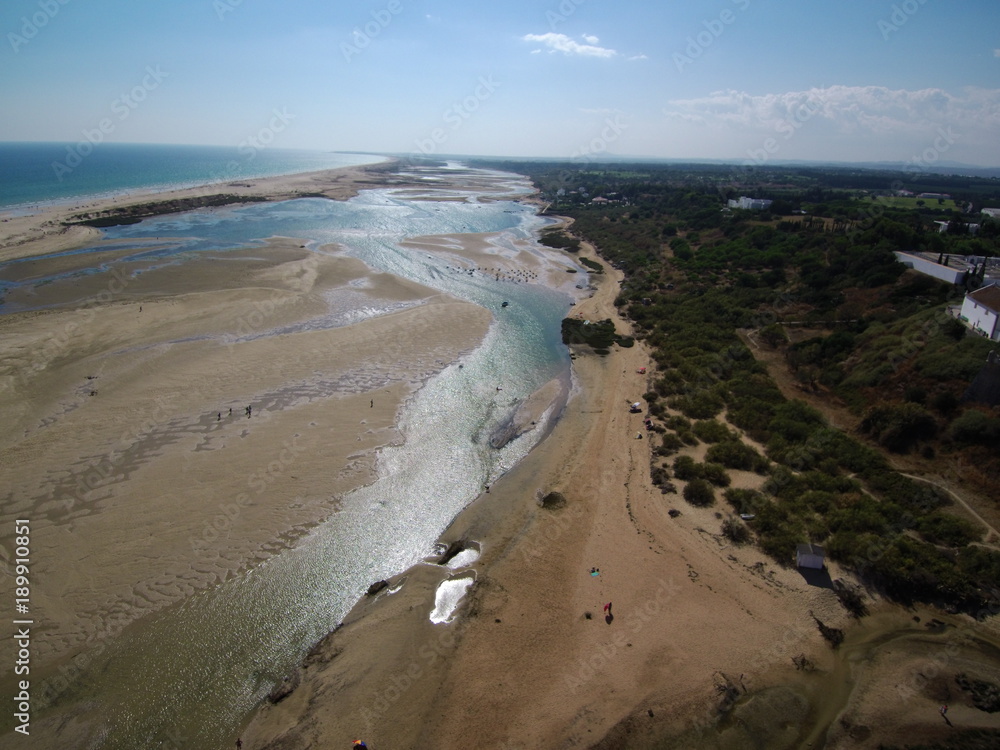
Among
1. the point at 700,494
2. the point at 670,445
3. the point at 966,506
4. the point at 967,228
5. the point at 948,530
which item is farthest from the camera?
the point at 967,228

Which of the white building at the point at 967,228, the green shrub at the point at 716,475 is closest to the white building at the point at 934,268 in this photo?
the white building at the point at 967,228

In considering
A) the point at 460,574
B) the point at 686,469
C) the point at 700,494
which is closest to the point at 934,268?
the point at 686,469

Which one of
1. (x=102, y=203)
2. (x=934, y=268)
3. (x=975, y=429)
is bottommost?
(x=975, y=429)

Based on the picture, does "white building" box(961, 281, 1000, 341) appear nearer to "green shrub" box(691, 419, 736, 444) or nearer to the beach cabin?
"green shrub" box(691, 419, 736, 444)

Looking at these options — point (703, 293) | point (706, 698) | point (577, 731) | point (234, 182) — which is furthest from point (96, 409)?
point (234, 182)

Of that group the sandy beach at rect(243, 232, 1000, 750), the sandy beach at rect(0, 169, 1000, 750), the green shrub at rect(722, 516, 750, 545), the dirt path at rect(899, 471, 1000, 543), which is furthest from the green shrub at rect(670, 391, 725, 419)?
the green shrub at rect(722, 516, 750, 545)

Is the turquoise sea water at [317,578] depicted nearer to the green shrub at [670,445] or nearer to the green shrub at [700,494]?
the green shrub at [670,445]

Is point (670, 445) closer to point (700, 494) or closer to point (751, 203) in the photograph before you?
point (700, 494)
